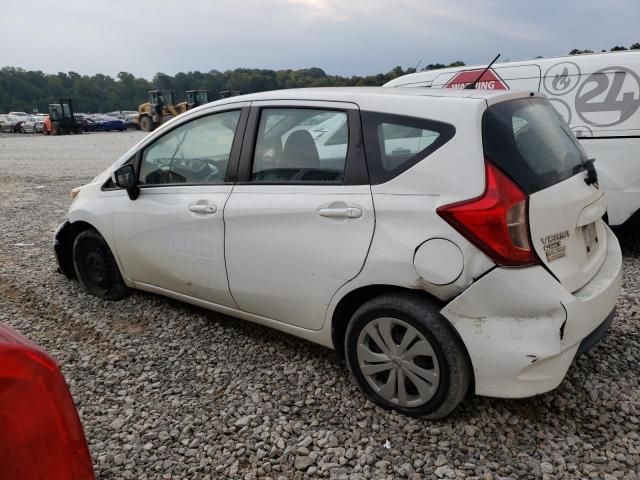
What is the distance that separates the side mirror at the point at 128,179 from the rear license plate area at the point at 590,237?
285cm

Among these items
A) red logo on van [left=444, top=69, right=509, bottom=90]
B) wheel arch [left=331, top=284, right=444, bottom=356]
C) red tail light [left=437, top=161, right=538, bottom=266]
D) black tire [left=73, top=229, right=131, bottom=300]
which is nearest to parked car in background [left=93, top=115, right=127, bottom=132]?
red logo on van [left=444, top=69, right=509, bottom=90]

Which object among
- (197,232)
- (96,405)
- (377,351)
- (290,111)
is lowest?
(96,405)

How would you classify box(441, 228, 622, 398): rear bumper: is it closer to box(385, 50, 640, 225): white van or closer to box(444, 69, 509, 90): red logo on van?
box(385, 50, 640, 225): white van

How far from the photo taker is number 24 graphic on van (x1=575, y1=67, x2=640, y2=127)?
4617 mm

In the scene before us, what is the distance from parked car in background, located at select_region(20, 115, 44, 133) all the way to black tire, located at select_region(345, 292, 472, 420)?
150ft

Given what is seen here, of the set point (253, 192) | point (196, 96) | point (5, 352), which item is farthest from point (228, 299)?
point (196, 96)

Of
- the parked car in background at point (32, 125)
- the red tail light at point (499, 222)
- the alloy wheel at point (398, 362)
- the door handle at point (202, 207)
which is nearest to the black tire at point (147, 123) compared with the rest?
the parked car in background at point (32, 125)

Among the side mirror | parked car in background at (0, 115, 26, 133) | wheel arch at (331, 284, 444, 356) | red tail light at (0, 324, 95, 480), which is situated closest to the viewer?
red tail light at (0, 324, 95, 480)

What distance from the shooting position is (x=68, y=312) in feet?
13.4

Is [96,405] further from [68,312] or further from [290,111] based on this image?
[290,111]

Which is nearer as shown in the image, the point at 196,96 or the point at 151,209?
the point at 151,209

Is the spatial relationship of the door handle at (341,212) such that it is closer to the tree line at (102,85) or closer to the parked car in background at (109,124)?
the parked car in background at (109,124)

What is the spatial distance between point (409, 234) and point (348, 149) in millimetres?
588

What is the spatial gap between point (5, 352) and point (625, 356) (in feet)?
10.7
